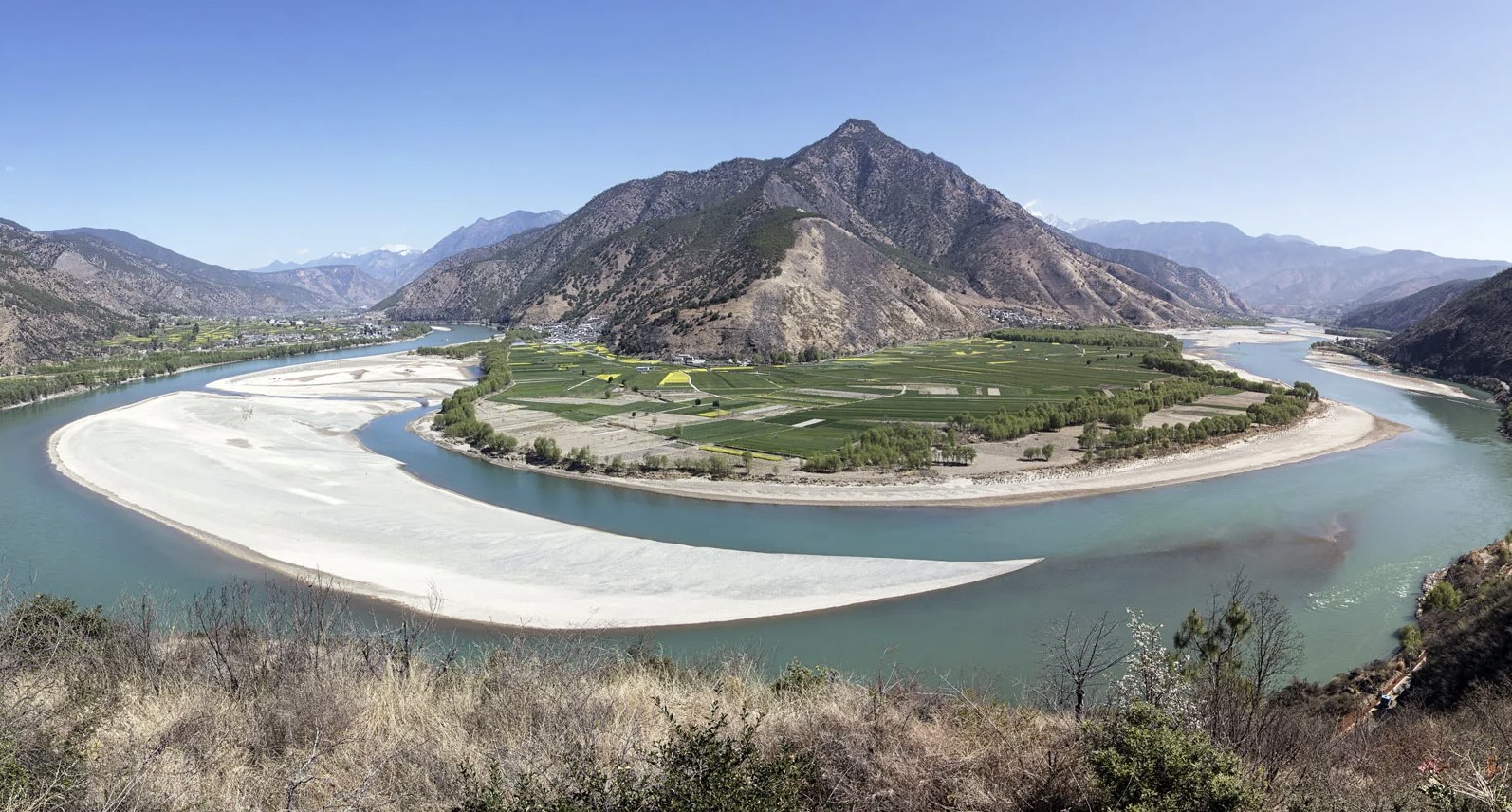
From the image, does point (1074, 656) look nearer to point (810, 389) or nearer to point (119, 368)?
point (810, 389)

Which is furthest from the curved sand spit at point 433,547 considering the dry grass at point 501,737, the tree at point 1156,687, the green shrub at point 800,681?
the tree at point 1156,687

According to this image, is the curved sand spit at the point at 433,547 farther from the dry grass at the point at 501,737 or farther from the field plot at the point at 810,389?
the field plot at the point at 810,389

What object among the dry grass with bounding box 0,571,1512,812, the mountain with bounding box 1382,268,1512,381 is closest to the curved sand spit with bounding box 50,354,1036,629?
the dry grass with bounding box 0,571,1512,812

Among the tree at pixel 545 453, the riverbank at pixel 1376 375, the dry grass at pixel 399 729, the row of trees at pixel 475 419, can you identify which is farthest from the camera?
the riverbank at pixel 1376 375

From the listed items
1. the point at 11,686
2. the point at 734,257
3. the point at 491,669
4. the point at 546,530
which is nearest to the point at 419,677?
the point at 491,669

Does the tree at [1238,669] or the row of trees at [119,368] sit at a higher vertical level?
the row of trees at [119,368]

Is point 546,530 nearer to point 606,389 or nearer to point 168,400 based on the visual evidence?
point 606,389

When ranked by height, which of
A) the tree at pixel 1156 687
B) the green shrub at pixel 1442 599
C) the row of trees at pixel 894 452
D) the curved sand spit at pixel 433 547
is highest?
the tree at pixel 1156 687
